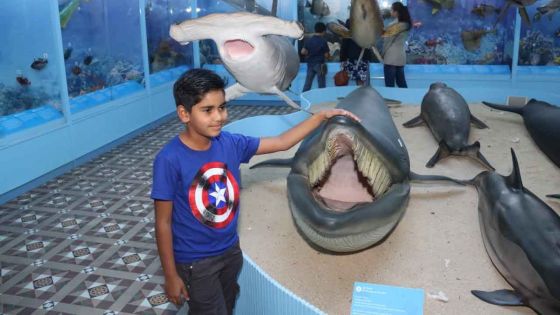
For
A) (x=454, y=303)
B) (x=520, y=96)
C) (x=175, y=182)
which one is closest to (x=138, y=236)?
(x=175, y=182)

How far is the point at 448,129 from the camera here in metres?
5.04

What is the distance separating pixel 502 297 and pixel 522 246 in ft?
0.92

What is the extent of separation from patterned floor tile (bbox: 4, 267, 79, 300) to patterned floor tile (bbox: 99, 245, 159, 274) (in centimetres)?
30

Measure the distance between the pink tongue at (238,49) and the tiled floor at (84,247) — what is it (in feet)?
6.25

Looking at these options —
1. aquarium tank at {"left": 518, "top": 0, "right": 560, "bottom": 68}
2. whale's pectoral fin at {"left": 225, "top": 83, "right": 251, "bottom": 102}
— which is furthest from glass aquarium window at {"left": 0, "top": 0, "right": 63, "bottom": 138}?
aquarium tank at {"left": 518, "top": 0, "right": 560, "bottom": 68}

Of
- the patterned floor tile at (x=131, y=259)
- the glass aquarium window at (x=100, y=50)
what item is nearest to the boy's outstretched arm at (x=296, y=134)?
the patterned floor tile at (x=131, y=259)

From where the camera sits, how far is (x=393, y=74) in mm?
8750

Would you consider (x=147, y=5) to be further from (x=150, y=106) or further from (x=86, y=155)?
(x=86, y=155)

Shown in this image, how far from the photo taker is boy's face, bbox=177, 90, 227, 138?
2.06 meters

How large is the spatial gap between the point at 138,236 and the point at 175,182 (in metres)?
2.73

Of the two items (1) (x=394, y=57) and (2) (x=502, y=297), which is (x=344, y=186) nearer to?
(2) (x=502, y=297)

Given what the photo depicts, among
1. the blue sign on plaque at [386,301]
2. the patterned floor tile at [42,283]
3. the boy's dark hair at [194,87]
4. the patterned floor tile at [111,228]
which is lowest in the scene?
the patterned floor tile at [42,283]

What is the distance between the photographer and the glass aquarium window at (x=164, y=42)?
30.9 feet

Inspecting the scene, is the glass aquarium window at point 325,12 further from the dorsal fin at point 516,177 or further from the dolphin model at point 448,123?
the dorsal fin at point 516,177
